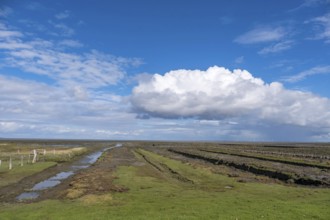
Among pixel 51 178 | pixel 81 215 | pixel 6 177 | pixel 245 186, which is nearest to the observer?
pixel 81 215

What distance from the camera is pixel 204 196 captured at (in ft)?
91.7

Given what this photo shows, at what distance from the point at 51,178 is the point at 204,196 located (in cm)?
2588

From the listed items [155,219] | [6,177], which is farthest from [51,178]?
[155,219]

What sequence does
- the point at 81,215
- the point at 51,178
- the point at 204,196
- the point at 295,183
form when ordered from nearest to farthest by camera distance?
the point at 81,215 < the point at 204,196 < the point at 295,183 < the point at 51,178

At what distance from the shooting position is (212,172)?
159 feet

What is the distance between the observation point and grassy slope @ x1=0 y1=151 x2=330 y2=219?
822 inches

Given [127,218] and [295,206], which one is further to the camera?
[295,206]

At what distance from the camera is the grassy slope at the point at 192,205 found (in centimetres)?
2089

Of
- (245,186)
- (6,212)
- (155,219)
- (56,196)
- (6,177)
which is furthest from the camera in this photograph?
(6,177)

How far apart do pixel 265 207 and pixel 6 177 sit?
33.8 m

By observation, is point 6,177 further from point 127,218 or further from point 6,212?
point 127,218

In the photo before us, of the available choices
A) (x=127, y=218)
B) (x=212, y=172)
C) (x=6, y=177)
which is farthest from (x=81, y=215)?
(x=212, y=172)

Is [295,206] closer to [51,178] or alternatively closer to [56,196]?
[56,196]

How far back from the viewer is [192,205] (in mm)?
23797
